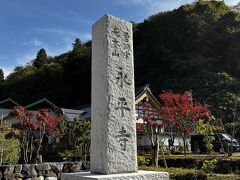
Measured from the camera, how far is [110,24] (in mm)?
4609

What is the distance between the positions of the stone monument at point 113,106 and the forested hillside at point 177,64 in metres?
26.6

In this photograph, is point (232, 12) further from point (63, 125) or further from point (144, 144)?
point (63, 125)

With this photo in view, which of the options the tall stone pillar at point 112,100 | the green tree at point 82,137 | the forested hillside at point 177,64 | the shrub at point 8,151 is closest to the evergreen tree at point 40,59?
the forested hillside at point 177,64

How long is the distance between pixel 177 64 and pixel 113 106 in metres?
33.6

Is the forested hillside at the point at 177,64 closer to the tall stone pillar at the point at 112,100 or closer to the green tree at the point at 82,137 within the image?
the green tree at the point at 82,137

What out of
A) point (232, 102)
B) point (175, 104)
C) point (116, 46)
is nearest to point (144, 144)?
point (175, 104)

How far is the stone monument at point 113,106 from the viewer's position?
416cm

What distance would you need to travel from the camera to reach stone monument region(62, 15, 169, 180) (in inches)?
164

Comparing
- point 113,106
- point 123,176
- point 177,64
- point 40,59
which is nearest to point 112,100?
point 113,106

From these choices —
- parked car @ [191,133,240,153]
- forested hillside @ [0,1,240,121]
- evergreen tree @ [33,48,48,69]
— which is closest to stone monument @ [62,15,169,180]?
parked car @ [191,133,240,153]

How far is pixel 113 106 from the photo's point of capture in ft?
14.2

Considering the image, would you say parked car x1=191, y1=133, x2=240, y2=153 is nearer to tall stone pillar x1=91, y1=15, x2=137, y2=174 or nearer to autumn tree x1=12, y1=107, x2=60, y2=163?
autumn tree x1=12, y1=107, x2=60, y2=163

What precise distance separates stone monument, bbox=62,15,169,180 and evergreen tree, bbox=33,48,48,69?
5249 centimetres

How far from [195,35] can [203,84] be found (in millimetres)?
9577
